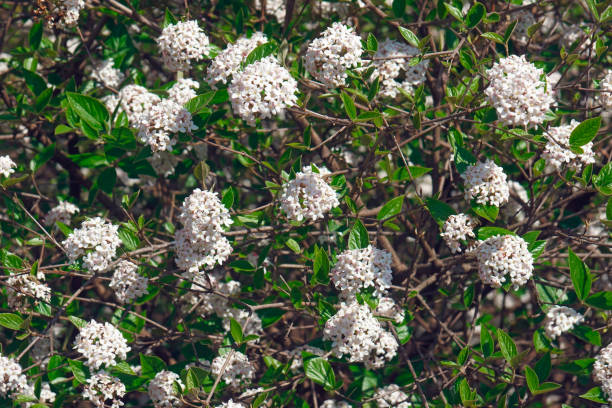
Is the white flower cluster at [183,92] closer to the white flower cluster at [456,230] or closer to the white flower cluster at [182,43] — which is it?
the white flower cluster at [182,43]

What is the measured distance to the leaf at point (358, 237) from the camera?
128 inches

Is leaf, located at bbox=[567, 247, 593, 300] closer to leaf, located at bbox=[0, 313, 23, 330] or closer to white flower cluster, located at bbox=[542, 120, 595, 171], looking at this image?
white flower cluster, located at bbox=[542, 120, 595, 171]

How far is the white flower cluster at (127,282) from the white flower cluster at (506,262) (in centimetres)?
184

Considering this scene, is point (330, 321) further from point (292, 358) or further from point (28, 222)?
point (28, 222)

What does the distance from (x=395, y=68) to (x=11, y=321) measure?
2.57 metres

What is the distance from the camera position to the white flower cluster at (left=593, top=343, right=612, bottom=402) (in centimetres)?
324

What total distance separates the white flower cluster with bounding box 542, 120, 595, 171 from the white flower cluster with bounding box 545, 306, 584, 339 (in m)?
0.82

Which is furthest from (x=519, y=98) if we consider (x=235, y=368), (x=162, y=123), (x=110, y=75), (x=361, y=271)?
(x=110, y=75)

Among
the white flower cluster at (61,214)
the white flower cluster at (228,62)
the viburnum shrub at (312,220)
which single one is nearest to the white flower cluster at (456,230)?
the viburnum shrub at (312,220)

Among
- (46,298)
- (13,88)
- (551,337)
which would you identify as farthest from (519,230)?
(13,88)

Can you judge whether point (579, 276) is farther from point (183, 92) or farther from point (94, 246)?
point (94, 246)

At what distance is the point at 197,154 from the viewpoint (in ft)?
14.1

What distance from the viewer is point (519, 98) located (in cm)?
295

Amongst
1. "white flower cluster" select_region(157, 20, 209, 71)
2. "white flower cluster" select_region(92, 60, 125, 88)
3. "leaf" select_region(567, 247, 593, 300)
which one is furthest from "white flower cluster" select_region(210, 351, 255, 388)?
"white flower cluster" select_region(92, 60, 125, 88)
